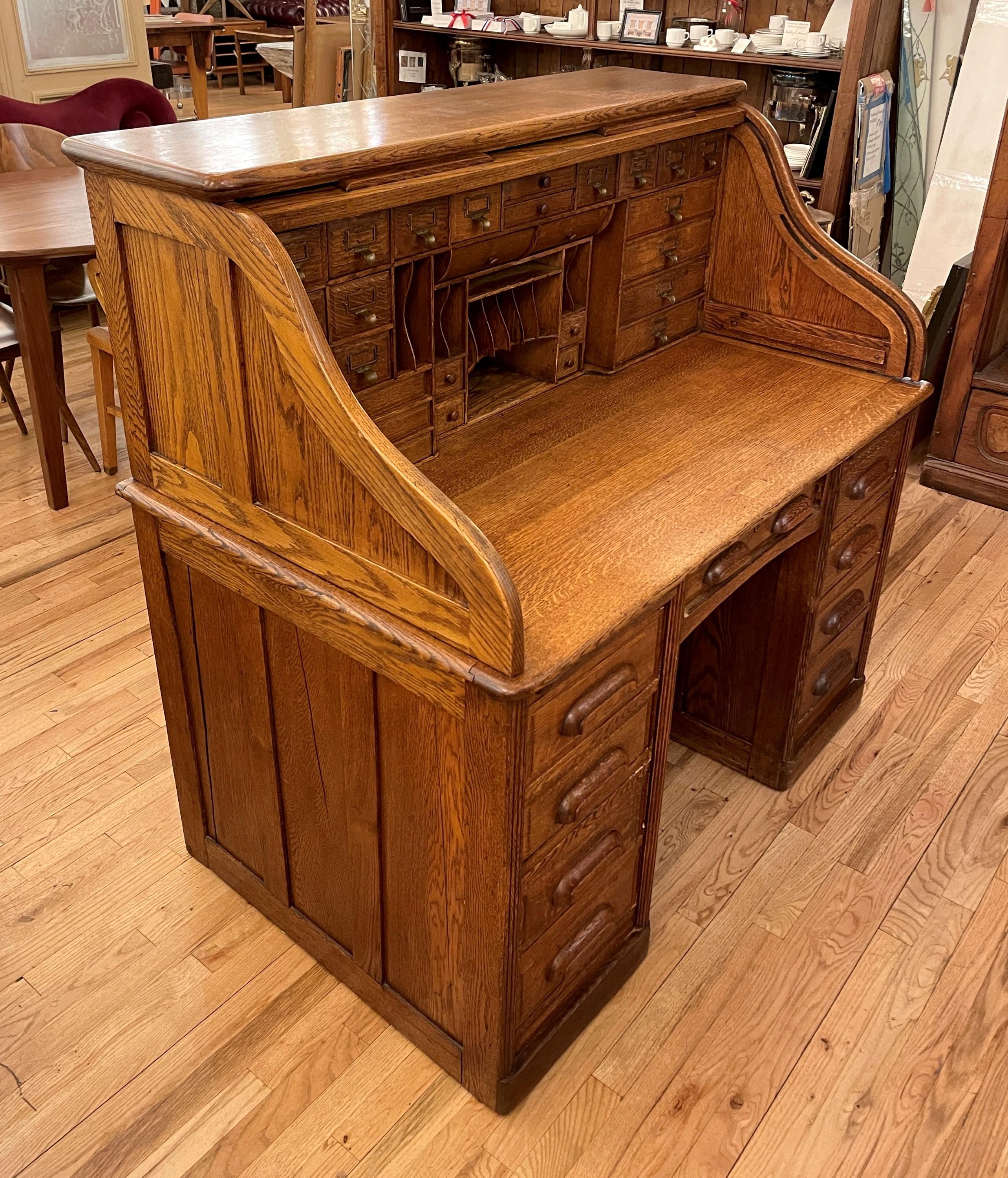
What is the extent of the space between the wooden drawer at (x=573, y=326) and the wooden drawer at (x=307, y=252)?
25.8 inches

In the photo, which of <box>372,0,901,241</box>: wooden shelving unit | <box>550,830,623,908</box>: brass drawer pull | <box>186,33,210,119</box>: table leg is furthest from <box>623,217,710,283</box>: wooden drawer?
<box>186,33,210,119</box>: table leg

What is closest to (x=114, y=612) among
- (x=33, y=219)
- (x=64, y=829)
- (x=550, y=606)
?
(x=64, y=829)

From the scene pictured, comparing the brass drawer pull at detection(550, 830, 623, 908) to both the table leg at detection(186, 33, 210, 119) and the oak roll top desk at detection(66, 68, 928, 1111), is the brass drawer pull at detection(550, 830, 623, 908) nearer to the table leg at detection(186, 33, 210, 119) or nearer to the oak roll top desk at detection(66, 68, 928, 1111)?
the oak roll top desk at detection(66, 68, 928, 1111)

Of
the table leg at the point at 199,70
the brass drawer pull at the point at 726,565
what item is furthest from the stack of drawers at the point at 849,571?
the table leg at the point at 199,70

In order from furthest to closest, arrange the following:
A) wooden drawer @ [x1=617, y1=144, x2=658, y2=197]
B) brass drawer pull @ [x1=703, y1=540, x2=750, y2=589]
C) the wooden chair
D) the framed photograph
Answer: the framed photograph < the wooden chair < wooden drawer @ [x1=617, y1=144, x2=658, y2=197] < brass drawer pull @ [x1=703, y1=540, x2=750, y2=589]

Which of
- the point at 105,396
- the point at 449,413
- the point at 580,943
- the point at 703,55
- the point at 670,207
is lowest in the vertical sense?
the point at 580,943

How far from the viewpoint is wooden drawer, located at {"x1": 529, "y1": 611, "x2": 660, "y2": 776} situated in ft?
4.50

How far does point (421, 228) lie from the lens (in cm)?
151

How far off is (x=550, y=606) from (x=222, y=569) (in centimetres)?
54

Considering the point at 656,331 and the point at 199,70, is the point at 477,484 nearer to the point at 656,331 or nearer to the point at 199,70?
the point at 656,331

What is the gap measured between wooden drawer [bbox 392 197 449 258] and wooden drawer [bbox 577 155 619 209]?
35 centimetres

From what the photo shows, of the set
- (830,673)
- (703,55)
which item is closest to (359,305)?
(830,673)

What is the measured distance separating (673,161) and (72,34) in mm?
4830

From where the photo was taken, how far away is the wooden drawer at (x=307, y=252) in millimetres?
1341
